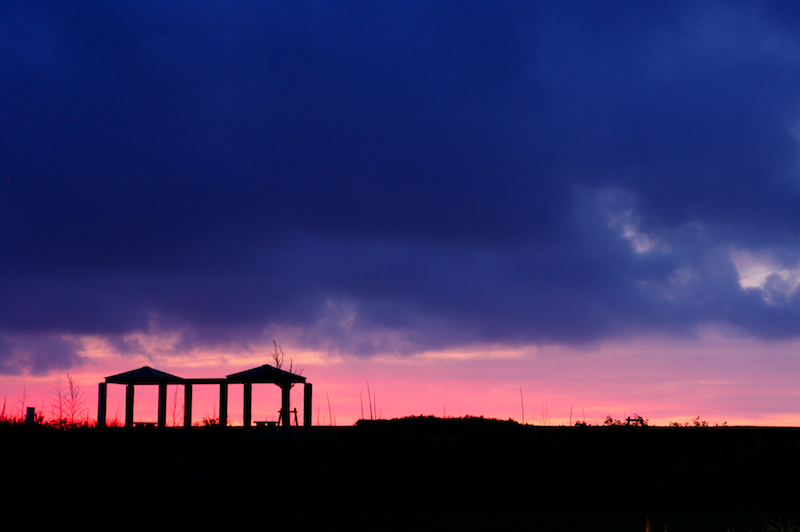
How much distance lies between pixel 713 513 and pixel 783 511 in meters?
3.02

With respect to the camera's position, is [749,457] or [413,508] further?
[749,457]

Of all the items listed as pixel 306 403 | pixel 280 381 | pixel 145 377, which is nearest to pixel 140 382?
pixel 145 377

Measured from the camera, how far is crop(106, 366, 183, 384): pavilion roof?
27.6 m

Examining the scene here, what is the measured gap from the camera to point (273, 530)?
14570 mm

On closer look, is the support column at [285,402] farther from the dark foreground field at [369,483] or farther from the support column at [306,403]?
the dark foreground field at [369,483]

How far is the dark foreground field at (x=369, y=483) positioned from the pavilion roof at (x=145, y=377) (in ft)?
13.4

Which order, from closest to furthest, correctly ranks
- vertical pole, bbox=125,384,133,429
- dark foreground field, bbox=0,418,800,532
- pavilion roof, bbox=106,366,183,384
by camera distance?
dark foreground field, bbox=0,418,800,532
pavilion roof, bbox=106,366,183,384
vertical pole, bbox=125,384,133,429

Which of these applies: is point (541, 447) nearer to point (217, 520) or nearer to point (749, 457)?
point (749, 457)

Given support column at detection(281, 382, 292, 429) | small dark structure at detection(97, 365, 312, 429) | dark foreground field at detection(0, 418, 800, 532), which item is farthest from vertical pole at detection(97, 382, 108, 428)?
support column at detection(281, 382, 292, 429)

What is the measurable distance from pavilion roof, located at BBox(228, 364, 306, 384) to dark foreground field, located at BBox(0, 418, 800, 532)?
10.0 feet

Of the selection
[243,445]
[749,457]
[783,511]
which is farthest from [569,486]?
[243,445]

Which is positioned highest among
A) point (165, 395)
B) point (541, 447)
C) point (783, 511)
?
point (165, 395)

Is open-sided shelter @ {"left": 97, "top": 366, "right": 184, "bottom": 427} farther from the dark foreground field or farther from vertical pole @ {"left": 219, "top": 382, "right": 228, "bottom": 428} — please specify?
the dark foreground field

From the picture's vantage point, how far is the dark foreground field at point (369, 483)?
635 inches
